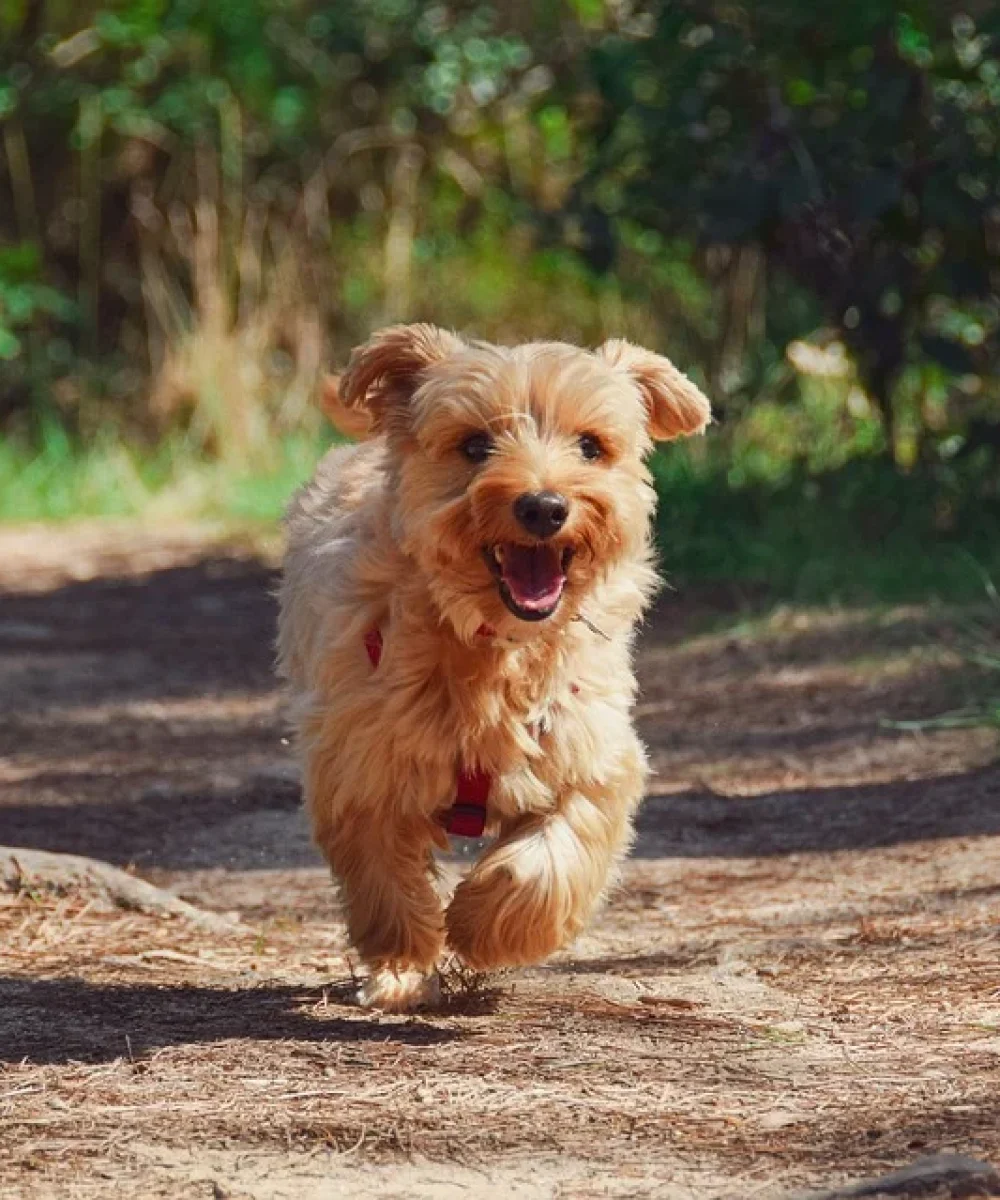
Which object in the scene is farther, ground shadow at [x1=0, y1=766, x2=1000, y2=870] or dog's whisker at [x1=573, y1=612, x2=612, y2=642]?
ground shadow at [x1=0, y1=766, x2=1000, y2=870]

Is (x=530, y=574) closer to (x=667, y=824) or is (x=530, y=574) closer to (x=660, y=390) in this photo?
(x=660, y=390)

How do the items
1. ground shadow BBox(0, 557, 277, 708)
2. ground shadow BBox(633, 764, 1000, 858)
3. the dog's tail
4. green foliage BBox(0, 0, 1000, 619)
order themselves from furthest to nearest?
green foliage BBox(0, 0, 1000, 619), ground shadow BBox(0, 557, 277, 708), ground shadow BBox(633, 764, 1000, 858), the dog's tail

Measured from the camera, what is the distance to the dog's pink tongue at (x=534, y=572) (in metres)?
4.38

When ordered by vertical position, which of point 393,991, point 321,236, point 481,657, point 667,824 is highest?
point 481,657

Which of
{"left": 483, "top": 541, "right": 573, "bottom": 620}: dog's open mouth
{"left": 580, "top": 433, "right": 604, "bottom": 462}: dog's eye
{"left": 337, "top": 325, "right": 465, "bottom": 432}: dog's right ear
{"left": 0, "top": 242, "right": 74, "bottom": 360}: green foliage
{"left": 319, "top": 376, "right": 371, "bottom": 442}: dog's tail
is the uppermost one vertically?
{"left": 337, "top": 325, "right": 465, "bottom": 432}: dog's right ear

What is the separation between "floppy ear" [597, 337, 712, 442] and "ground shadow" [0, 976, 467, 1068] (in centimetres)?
138

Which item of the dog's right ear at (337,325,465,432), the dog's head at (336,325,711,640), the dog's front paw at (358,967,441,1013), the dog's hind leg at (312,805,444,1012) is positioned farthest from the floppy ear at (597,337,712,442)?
the dog's front paw at (358,967,441,1013)

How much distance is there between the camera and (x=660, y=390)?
16.0 feet

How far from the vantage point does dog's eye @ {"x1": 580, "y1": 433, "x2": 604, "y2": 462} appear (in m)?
4.44

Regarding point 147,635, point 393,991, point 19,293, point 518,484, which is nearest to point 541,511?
point 518,484

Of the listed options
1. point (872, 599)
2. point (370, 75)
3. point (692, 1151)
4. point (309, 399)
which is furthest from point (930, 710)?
point (370, 75)

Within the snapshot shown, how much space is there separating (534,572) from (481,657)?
8.3 inches

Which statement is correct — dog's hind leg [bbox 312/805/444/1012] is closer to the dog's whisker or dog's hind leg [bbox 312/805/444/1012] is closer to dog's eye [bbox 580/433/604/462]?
the dog's whisker

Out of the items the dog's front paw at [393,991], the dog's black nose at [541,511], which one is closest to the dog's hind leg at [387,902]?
the dog's front paw at [393,991]
